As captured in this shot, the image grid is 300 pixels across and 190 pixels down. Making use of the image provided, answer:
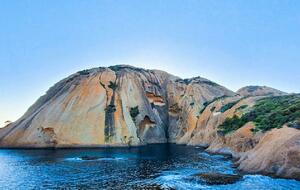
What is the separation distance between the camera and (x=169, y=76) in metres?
150

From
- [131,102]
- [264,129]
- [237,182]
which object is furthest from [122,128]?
[237,182]

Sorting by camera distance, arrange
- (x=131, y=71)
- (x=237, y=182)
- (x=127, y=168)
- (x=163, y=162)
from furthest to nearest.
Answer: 1. (x=131, y=71)
2. (x=163, y=162)
3. (x=127, y=168)
4. (x=237, y=182)

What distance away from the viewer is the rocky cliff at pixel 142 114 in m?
74.9

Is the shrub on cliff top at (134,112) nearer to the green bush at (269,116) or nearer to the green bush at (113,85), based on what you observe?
the green bush at (113,85)

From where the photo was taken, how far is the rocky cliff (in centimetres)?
7494

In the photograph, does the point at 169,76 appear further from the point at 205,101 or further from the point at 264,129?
the point at 264,129

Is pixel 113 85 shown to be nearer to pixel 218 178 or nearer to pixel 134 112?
pixel 134 112

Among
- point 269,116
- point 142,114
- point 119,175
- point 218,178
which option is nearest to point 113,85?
point 142,114

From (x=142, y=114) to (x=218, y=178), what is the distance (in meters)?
76.0

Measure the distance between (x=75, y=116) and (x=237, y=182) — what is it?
75757 mm

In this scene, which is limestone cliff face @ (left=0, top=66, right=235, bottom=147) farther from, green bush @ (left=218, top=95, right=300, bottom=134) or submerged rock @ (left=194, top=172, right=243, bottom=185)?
submerged rock @ (left=194, top=172, right=243, bottom=185)

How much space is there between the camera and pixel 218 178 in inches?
1671

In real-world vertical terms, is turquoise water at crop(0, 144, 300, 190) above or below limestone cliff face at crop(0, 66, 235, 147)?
below

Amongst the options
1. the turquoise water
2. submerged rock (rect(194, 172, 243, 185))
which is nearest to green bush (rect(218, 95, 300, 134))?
the turquoise water
